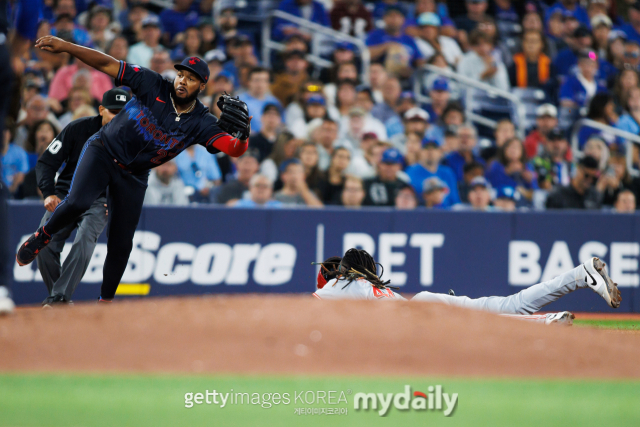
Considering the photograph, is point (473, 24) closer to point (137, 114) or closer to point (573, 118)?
point (573, 118)

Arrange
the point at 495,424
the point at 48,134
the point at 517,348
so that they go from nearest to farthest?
the point at 495,424 < the point at 517,348 < the point at 48,134

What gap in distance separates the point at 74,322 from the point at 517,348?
2.86m

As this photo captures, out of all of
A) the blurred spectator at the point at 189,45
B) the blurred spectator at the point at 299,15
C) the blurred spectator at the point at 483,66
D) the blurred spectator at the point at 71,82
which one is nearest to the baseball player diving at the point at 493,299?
the blurred spectator at the point at 71,82

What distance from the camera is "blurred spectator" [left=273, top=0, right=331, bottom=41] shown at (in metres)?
13.2

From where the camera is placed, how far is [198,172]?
34.9 ft

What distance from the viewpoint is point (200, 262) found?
10.0 meters

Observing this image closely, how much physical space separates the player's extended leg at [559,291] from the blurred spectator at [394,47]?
6.86 m

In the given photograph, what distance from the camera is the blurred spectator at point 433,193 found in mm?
11023

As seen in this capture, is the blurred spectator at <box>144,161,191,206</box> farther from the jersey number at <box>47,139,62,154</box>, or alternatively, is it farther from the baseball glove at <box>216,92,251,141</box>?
the baseball glove at <box>216,92,251,141</box>

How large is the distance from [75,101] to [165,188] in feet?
6.05

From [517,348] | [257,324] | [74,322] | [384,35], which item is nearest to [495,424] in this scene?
[517,348]

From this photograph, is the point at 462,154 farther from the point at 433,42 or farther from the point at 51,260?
the point at 51,260

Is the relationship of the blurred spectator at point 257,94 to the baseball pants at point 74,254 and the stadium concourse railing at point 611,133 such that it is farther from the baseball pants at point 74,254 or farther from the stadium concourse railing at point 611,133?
the stadium concourse railing at point 611,133

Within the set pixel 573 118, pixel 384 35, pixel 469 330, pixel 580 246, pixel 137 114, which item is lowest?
pixel 469 330
